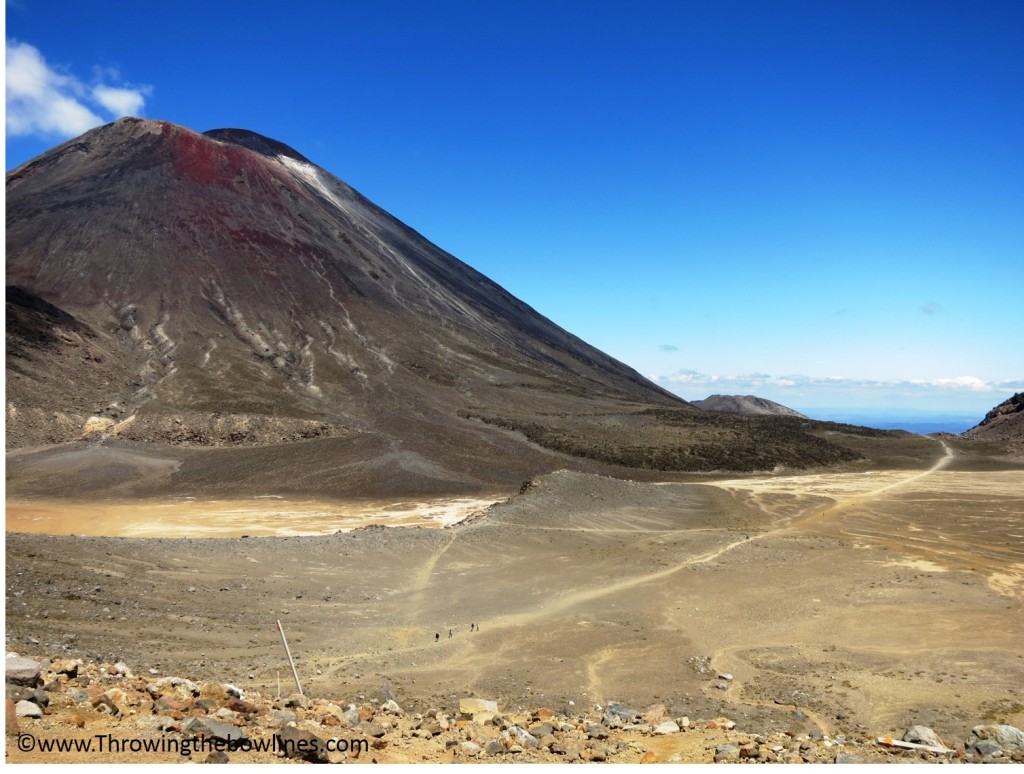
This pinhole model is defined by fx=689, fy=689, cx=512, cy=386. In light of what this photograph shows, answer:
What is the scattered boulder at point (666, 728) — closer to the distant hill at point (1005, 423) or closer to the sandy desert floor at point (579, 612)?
the sandy desert floor at point (579, 612)

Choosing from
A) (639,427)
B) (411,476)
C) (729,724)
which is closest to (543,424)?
(639,427)

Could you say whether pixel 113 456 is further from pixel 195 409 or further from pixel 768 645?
pixel 768 645

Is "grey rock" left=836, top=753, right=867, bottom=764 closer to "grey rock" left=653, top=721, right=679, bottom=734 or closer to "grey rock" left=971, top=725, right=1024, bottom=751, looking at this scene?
"grey rock" left=653, top=721, right=679, bottom=734

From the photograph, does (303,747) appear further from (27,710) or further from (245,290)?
(245,290)

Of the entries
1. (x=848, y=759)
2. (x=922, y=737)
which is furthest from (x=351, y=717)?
(x=922, y=737)

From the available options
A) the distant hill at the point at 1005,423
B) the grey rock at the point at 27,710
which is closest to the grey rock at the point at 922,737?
the grey rock at the point at 27,710
